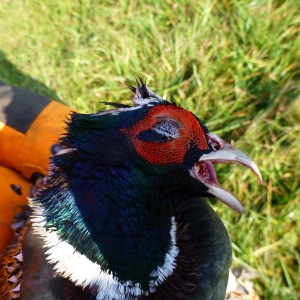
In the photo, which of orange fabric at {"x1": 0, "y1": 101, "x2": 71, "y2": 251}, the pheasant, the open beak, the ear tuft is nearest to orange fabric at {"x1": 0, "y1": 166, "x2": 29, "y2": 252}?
orange fabric at {"x1": 0, "y1": 101, "x2": 71, "y2": 251}

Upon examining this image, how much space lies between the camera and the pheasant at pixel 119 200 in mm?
1629

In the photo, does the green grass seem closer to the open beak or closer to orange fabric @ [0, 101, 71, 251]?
orange fabric @ [0, 101, 71, 251]

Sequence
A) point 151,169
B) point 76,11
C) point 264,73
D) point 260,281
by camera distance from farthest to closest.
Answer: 1. point 76,11
2. point 264,73
3. point 260,281
4. point 151,169

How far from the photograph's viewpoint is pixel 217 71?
348cm

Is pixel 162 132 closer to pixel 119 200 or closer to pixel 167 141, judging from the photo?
pixel 167 141

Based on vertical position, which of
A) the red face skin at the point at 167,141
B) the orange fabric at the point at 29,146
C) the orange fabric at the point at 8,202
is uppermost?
the red face skin at the point at 167,141

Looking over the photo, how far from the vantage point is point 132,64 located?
379 cm

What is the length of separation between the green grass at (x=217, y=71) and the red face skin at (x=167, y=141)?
154 cm

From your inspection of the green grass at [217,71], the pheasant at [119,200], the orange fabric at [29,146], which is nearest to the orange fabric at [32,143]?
the orange fabric at [29,146]

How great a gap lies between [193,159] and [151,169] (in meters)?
0.17

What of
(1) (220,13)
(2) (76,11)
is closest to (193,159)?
(1) (220,13)

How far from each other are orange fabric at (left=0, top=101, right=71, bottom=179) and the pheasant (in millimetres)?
780

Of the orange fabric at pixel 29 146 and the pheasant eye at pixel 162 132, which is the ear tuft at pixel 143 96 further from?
the orange fabric at pixel 29 146

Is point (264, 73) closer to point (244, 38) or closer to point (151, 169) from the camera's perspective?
point (244, 38)
